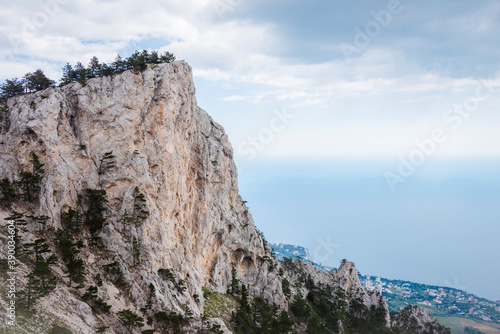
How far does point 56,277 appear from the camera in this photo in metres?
33.7

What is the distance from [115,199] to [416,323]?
93.3m

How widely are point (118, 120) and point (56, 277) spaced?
24.1m

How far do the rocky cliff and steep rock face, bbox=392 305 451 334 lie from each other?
199 feet

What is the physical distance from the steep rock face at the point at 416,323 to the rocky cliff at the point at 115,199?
60787 millimetres

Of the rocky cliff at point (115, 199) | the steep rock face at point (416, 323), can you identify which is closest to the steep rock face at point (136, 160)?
the rocky cliff at point (115, 199)

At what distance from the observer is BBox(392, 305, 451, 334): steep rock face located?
87500mm

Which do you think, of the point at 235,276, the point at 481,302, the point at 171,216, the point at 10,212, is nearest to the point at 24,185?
the point at 10,212

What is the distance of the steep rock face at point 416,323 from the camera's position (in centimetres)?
8750

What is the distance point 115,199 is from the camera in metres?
44.6

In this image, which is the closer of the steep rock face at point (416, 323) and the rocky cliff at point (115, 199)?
the rocky cliff at point (115, 199)

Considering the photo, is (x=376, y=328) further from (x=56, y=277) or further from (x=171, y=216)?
(x=56, y=277)

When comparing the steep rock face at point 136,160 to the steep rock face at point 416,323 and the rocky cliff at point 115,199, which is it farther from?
the steep rock face at point 416,323

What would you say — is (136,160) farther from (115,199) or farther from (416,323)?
(416,323)

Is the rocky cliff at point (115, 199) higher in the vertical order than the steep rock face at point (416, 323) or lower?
higher
